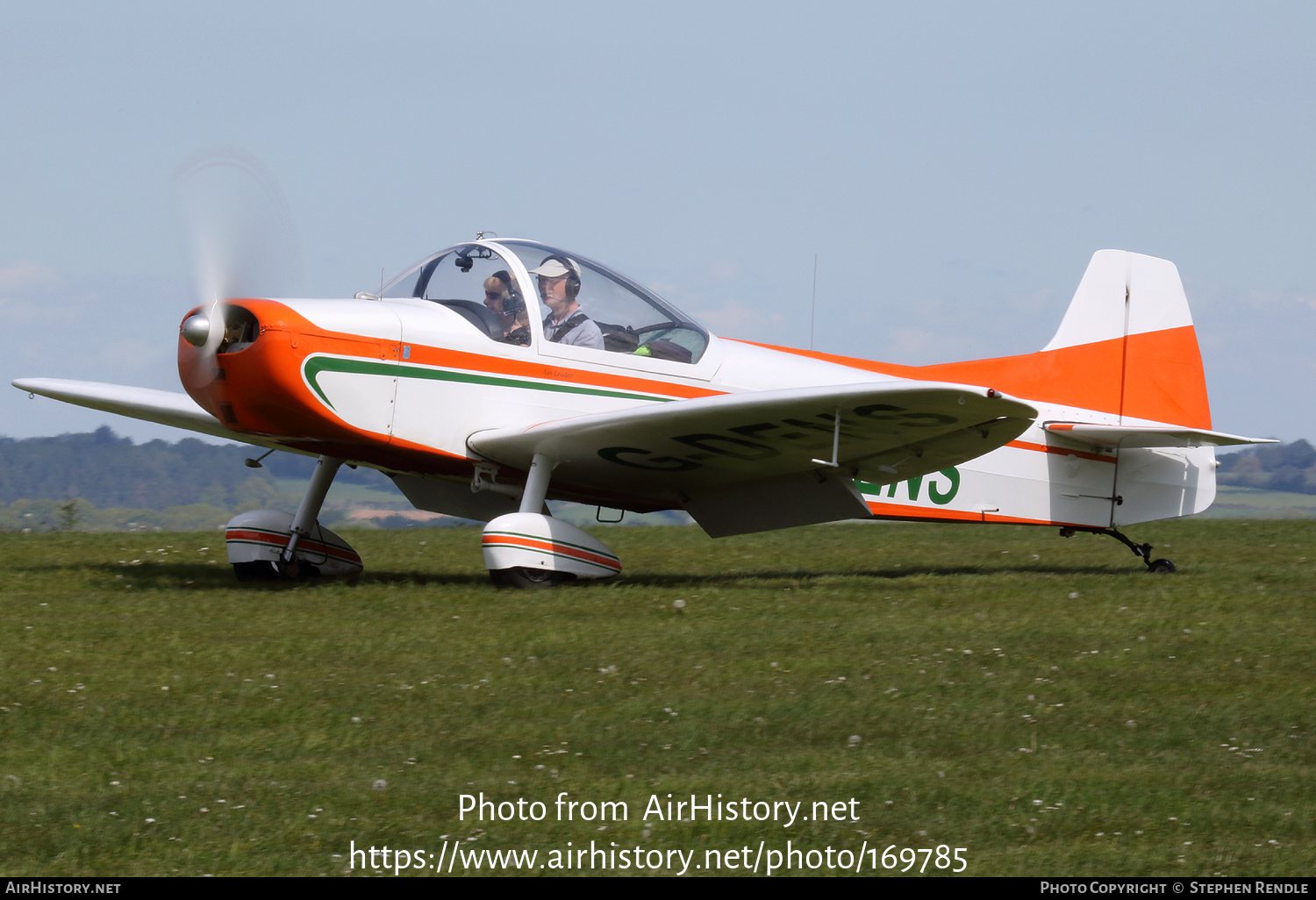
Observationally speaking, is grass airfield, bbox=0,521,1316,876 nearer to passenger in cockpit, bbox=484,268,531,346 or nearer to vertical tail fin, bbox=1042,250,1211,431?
passenger in cockpit, bbox=484,268,531,346

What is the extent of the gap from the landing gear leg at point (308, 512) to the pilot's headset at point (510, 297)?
1.72 metres

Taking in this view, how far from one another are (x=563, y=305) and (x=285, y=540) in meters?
2.74

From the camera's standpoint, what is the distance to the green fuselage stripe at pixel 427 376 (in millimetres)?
8391

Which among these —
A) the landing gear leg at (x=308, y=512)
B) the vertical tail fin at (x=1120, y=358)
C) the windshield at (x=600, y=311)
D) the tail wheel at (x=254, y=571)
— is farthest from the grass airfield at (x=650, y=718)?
the vertical tail fin at (x=1120, y=358)

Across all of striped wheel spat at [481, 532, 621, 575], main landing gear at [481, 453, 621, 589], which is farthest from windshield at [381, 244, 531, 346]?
striped wheel spat at [481, 532, 621, 575]

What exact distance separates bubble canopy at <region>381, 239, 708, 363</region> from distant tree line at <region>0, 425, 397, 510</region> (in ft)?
272

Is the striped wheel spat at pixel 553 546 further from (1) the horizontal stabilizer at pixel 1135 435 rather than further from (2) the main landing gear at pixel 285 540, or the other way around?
(1) the horizontal stabilizer at pixel 1135 435

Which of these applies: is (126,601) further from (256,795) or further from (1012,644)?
(1012,644)

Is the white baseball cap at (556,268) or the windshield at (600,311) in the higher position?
the white baseball cap at (556,268)

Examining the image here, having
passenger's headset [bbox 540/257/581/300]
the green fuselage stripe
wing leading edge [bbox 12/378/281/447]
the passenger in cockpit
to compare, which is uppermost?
passenger's headset [bbox 540/257/581/300]

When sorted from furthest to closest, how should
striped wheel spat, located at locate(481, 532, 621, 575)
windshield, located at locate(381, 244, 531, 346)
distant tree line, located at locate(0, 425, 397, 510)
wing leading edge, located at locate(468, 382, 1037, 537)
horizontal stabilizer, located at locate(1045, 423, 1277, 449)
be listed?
distant tree line, located at locate(0, 425, 397, 510) → horizontal stabilizer, located at locate(1045, 423, 1277, 449) → windshield, located at locate(381, 244, 531, 346) → striped wheel spat, located at locate(481, 532, 621, 575) → wing leading edge, located at locate(468, 382, 1037, 537)

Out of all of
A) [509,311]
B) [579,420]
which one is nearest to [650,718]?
[579,420]

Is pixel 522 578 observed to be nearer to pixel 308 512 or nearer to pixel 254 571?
pixel 308 512

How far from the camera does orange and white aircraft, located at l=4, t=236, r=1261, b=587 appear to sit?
8.35 metres
